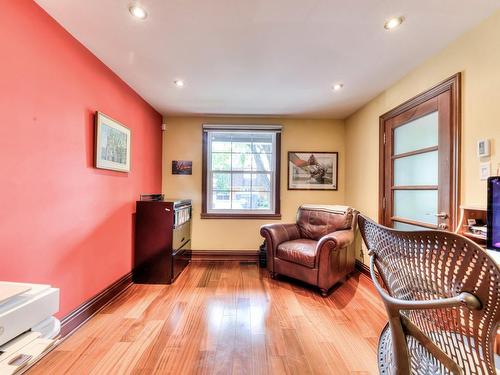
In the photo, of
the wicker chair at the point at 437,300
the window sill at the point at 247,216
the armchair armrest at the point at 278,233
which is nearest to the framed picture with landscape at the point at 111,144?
the window sill at the point at 247,216

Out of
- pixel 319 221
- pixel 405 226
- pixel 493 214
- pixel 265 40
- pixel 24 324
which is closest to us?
pixel 24 324

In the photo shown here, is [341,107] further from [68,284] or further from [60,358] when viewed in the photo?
[60,358]

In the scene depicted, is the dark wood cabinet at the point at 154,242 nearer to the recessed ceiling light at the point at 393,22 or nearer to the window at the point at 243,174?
the window at the point at 243,174

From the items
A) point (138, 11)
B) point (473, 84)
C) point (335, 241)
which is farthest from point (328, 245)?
point (138, 11)

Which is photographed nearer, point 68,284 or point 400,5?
point 400,5

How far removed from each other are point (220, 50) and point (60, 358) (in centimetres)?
252

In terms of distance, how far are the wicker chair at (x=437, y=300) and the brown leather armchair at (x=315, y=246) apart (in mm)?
1797

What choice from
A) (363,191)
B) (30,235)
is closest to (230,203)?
(363,191)

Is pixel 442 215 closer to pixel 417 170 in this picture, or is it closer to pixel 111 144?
pixel 417 170

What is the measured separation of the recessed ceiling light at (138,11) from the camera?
1448 millimetres

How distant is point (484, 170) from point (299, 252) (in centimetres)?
173

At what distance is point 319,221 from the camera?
315 cm

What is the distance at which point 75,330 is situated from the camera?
5.93 feet

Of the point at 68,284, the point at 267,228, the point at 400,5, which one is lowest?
the point at 68,284
